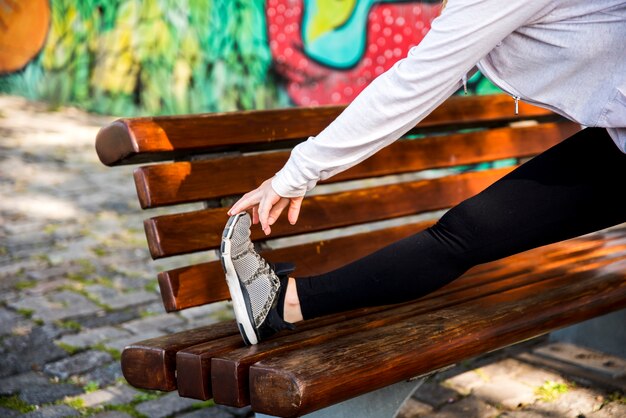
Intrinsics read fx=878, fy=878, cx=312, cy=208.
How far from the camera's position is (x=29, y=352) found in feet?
11.7

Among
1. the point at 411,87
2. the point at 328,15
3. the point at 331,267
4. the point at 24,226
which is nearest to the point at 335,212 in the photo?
the point at 331,267

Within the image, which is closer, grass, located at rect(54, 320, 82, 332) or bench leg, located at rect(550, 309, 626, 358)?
bench leg, located at rect(550, 309, 626, 358)

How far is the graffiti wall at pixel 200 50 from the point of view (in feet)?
25.8

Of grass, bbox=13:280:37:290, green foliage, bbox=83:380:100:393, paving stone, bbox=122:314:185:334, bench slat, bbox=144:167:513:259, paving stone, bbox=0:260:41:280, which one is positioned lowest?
green foliage, bbox=83:380:100:393

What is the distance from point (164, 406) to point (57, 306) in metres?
1.28

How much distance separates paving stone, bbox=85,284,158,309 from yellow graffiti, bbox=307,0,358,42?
14.2 feet

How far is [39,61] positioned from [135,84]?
1813 millimetres

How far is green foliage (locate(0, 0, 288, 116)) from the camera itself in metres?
9.38

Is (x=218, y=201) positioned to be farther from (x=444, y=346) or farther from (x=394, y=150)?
(x=444, y=346)

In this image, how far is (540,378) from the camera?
3316mm

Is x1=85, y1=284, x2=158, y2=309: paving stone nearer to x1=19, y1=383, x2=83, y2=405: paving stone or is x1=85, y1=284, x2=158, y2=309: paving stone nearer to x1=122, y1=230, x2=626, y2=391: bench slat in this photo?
x1=19, y1=383, x2=83, y2=405: paving stone

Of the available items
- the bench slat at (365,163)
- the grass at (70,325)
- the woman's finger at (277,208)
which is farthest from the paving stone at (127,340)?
the woman's finger at (277,208)

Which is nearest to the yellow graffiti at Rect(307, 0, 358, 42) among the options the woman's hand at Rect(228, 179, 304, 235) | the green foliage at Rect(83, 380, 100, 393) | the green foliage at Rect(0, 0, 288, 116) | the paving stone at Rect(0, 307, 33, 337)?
the green foliage at Rect(0, 0, 288, 116)

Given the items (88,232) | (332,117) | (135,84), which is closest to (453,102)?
(332,117)
